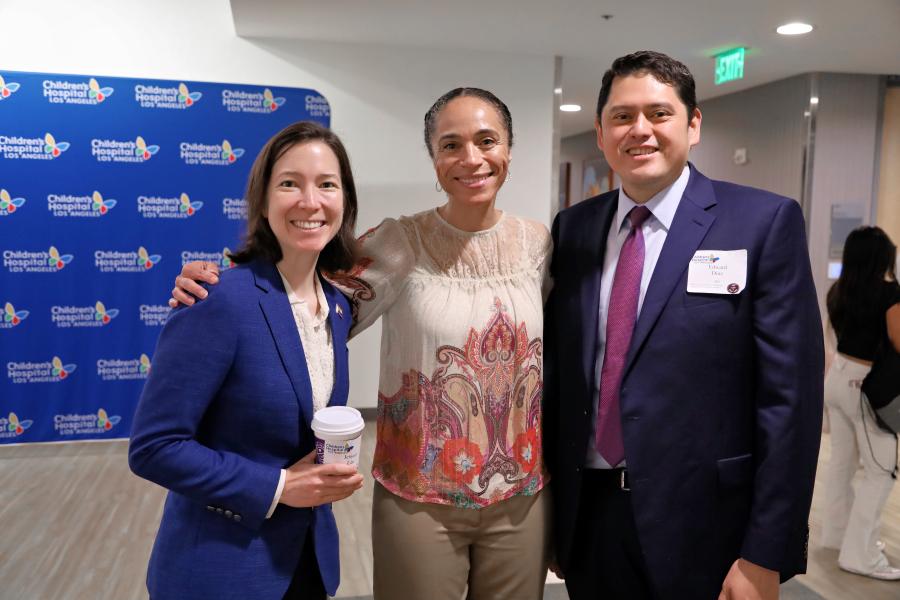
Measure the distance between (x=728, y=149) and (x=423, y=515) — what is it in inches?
275

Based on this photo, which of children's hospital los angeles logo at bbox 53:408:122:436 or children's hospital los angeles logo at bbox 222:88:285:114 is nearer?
children's hospital los angeles logo at bbox 53:408:122:436

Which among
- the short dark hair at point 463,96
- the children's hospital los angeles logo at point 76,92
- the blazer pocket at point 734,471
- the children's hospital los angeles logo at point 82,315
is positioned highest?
the children's hospital los angeles logo at point 76,92

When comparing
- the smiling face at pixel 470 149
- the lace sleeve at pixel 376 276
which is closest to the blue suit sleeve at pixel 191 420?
the lace sleeve at pixel 376 276

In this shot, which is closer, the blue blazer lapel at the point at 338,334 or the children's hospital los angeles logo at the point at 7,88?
the blue blazer lapel at the point at 338,334

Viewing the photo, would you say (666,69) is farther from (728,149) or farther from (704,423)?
(728,149)

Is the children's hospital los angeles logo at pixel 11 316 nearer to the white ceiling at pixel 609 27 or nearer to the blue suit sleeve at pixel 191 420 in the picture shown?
the white ceiling at pixel 609 27

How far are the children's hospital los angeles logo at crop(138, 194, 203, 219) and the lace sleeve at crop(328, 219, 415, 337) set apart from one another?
4017mm

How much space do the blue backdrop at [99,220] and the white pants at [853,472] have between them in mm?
4393

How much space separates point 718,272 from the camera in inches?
57.5

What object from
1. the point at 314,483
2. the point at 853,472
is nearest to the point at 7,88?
the point at 314,483

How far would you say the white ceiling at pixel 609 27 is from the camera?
453 centimetres

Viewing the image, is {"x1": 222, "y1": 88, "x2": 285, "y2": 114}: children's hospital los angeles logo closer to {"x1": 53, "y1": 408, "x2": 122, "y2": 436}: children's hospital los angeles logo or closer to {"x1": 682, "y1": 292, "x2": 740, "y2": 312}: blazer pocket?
{"x1": 53, "y1": 408, "x2": 122, "y2": 436}: children's hospital los angeles logo

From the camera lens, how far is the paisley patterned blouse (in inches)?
66.5

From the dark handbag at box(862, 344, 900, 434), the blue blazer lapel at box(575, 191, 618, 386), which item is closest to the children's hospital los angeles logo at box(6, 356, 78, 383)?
the blue blazer lapel at box(575, 191, 618, 386)
